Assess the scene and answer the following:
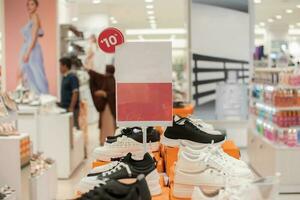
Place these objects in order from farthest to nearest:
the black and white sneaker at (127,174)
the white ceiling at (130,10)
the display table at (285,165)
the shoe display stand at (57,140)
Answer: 1. the white ceiling at (130,10)
2. the shoe display stand at (57,140)
3. the display table at (285,165)
4. the black and white sneaker at (127,174)

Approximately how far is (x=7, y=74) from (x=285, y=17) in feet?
29.5

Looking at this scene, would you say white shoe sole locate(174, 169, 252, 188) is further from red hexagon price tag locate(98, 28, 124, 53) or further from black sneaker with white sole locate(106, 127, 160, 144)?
red hexagon price tag locate(98, 28, 124, 53)

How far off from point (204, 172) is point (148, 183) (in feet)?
0.81

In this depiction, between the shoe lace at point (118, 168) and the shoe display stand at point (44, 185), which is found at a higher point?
the shoe lace at point (118, 168)

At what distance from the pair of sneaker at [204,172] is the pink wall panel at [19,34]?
6636mm

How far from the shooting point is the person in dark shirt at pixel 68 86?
780 centimetres

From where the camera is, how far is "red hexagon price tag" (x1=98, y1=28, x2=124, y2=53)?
2.63 meters

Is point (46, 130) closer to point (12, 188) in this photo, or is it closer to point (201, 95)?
point (12, 188)

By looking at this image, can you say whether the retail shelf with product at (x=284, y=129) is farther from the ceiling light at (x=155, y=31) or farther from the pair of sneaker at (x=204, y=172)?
the ceiling light at (x=155, y=31)

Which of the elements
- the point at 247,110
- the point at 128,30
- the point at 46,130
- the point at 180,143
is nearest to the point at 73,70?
the point at 46,130

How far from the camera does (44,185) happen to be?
4957mm

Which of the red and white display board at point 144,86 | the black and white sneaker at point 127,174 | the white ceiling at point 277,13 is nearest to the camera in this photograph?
the black and white sneaker at point 127,174

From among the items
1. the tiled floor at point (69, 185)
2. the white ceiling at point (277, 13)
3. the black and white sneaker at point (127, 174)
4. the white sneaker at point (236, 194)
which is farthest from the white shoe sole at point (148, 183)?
the white ceiling at point (277, 13)

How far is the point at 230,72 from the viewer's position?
9.16 meters
